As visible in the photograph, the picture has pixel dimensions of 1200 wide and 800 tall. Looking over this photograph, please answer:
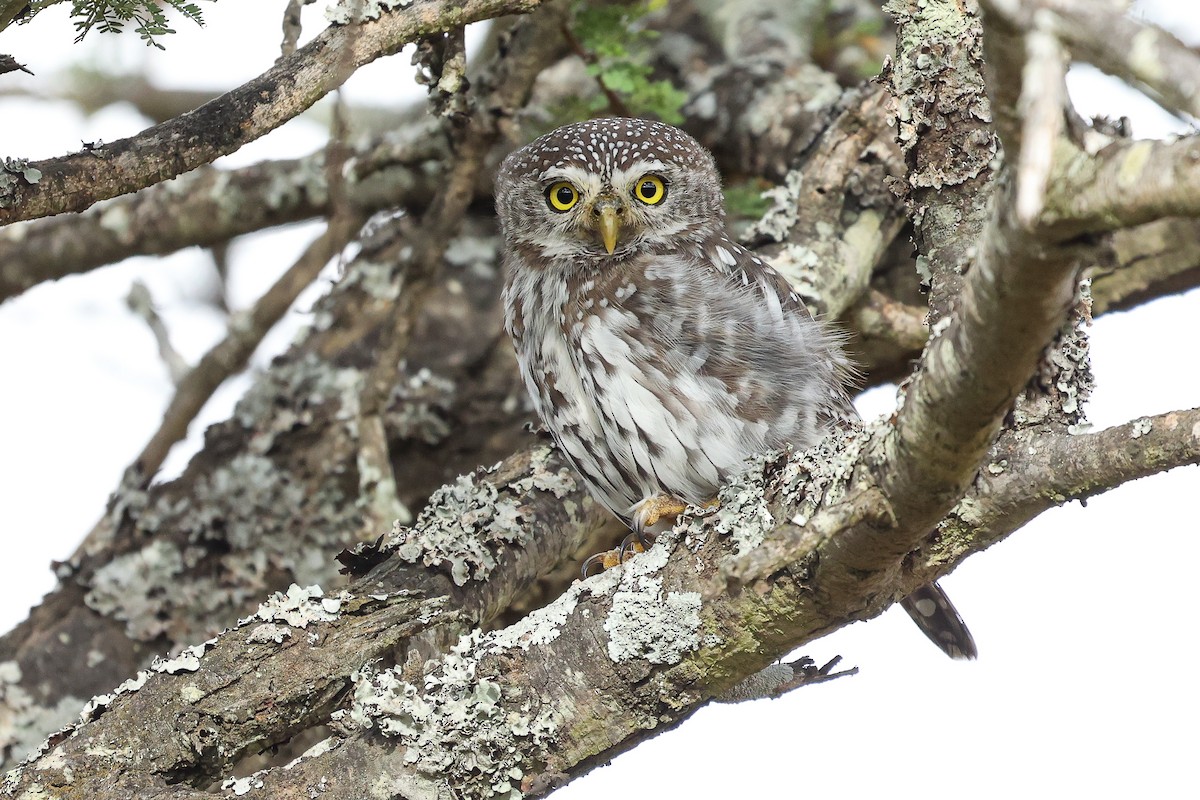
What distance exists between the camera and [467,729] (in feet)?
8.72

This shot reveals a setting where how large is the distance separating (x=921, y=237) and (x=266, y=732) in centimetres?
200

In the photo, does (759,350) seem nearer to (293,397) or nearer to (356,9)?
(356,9)

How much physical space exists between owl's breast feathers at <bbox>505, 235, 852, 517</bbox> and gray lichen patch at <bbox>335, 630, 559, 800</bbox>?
1.11 meters

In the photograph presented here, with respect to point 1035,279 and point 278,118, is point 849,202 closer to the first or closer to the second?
point 278,118

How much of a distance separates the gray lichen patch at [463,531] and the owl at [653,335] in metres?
0.30

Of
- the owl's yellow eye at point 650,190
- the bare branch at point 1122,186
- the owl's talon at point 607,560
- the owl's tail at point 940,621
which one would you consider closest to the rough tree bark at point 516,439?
the bare branch at point 1122,186

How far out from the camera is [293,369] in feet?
15.7

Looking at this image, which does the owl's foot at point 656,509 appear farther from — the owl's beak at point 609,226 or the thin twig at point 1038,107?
the thin twig at point 1038,107

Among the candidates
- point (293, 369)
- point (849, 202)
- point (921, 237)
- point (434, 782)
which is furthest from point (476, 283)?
point (434, 782)

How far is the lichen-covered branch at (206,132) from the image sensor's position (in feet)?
7.98

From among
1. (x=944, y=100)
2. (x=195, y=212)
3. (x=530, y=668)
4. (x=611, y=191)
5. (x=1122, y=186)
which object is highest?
(x=195, y=212)

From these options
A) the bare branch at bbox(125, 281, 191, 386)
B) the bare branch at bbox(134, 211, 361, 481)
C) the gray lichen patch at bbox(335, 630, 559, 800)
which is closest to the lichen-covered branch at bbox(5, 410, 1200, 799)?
the gray lichen patch at bbox(335, 630, 559, 800)

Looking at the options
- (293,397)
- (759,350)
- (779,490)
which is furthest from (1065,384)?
(293,397)

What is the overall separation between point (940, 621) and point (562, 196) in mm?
1899
